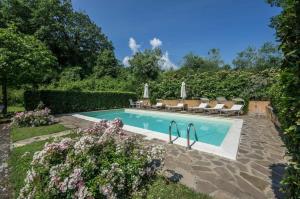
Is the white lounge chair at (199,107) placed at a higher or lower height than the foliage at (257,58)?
lower

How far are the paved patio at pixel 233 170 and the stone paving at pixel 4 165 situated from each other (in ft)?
10.1

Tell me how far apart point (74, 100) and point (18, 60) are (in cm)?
564

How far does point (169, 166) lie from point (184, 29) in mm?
22369

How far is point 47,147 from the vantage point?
3289mm

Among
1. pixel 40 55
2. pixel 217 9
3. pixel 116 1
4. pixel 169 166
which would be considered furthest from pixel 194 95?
pixel 169 166

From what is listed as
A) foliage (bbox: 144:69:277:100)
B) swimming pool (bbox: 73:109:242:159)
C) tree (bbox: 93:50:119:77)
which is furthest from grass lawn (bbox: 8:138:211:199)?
tree (bbox: 93:50:119:77)

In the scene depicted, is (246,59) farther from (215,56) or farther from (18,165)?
(18,165)

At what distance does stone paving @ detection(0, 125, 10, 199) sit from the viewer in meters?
3.49

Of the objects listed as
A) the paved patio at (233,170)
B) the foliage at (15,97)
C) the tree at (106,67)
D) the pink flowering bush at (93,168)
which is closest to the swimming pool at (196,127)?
the paved patio at (233,170)

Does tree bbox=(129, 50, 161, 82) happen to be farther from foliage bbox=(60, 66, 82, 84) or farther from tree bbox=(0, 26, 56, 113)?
tree bbox=(0, 26, 56, 113)

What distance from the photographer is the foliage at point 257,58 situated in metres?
39.2

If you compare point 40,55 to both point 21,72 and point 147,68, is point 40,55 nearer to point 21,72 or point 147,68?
point 21,72

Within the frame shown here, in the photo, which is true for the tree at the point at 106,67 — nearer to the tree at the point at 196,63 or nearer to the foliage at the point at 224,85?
the foliage at the point at 224,85

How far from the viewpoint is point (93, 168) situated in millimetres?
2994
